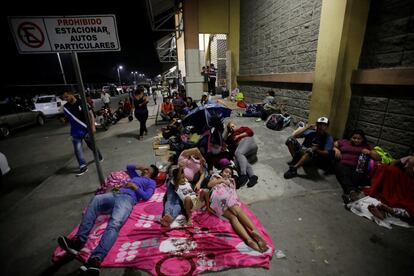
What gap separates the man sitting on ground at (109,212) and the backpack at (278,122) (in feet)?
16.3

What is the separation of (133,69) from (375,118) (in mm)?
96681

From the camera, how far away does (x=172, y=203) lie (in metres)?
3.55

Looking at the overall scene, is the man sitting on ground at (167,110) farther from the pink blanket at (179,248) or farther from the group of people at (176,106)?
the pink blanket at (179,248)

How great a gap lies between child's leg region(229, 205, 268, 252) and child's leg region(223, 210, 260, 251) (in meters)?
0.05

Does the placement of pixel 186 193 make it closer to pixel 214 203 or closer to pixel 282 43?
pixel 214 203

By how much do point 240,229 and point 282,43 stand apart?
787 cm

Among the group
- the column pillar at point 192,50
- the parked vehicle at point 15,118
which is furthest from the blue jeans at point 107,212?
the parked vehicle at point 15,118

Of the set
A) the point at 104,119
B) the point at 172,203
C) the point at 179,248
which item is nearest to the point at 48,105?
the point at 104,119

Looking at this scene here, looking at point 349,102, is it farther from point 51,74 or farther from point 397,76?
point 51,74

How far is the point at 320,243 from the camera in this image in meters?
2.95

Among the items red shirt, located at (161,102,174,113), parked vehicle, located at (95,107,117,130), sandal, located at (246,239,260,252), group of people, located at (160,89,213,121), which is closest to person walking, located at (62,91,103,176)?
sandal, located at (246,239,260,252)

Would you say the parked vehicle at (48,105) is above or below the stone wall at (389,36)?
below

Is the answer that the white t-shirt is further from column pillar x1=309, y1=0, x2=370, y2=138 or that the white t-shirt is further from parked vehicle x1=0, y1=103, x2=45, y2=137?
parked vehicle x1=0, y1=103, x2=45, y2=137

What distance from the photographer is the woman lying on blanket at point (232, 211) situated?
2869 millimetres
